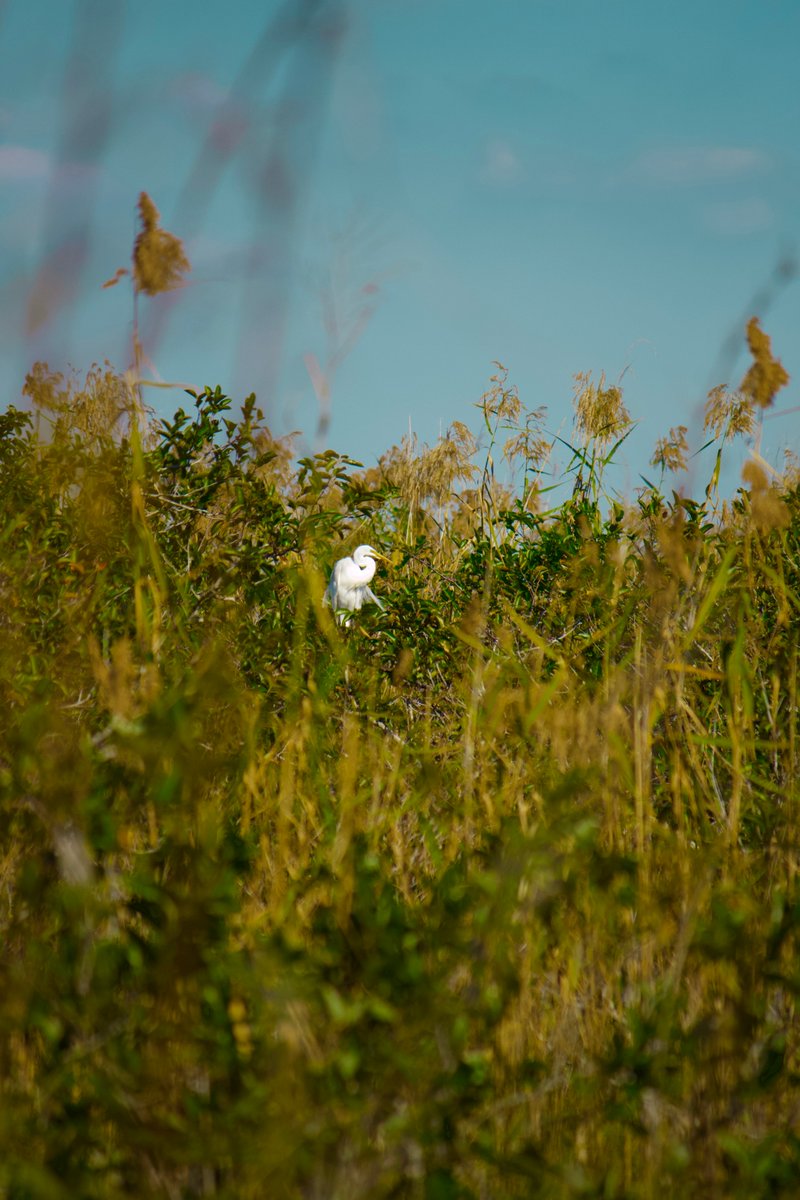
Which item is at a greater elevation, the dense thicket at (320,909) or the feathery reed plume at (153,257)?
the feathery reed plume at (153,257)

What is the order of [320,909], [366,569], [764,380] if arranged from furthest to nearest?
[366,569], [764,380], [320,909]

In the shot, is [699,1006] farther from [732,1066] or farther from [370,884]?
[370,884]

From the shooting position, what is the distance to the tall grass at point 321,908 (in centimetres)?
111

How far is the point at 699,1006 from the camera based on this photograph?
4.87 ft

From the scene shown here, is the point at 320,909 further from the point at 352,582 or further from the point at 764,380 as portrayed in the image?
the point at 352,582

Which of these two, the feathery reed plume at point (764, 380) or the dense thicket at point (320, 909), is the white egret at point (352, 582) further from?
the feathery reed plume at point (764, 380)

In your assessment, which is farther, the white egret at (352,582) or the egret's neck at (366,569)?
the white egret at (352,582)

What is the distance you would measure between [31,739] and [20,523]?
1086 mm

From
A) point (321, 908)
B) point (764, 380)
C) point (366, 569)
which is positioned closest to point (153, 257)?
point (321, 908)

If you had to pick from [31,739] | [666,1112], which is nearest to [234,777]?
[31,739]

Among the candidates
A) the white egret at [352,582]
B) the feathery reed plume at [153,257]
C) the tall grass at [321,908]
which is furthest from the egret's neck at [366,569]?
the feathery reed plume at [153,257]

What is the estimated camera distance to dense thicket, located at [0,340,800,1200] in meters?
1.11

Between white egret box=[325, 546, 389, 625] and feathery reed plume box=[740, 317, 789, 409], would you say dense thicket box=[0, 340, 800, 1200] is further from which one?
white egret box=[325, 546, 389, 625]

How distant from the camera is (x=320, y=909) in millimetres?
1281
